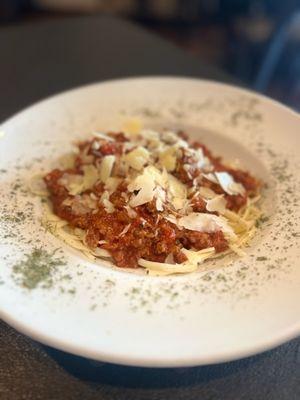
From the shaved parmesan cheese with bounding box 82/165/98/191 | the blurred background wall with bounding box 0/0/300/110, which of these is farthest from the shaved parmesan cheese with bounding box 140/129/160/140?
the blurred background wall with bounding box 0/0/300/110

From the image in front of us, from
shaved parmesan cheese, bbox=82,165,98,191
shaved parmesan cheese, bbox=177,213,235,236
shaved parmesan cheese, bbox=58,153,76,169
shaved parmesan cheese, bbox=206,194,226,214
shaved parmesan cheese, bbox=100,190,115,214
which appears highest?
shaved parmesan cheese, bbox=206,194,226,214

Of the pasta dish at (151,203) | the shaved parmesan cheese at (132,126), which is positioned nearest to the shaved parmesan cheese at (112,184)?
the pasta dish at (151,203)

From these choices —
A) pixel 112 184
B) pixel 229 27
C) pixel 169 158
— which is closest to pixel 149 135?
pixel 169 158

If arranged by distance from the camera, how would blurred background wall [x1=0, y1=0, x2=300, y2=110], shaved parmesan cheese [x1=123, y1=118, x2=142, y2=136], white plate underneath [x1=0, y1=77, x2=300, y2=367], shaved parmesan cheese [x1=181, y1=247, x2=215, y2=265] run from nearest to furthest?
white plate underneath [x1=0, y1=77, x2=300, y2=367] < shaved parmesan cheese [x1=181, y1=247, x2=215, y2=265] < shaved parmesan cheese [x1=123, y1=118, x2=142, y2=136] < blurred background wall [x1=0, y1=0, x2=300, y2=110]

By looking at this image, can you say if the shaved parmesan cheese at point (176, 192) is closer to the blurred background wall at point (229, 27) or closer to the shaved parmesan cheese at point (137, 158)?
the shaved parmesan cheese at point (137, 158)

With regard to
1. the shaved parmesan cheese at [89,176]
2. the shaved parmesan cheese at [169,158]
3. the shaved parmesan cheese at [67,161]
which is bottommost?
the shaved parmesan cheese at [67,161]

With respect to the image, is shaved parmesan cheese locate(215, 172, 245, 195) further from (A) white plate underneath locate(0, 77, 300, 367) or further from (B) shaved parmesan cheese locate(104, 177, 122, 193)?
(B) shaved parmesan cheese locate(104, 177, 122, 193)

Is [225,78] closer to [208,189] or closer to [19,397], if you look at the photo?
[208,189]
